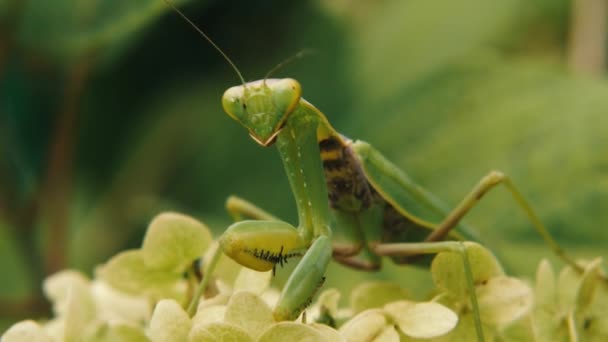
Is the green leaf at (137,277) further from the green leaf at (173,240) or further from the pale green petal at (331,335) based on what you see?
the pale green petal at (331,335)

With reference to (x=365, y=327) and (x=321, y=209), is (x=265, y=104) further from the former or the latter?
(x=365, y=327)

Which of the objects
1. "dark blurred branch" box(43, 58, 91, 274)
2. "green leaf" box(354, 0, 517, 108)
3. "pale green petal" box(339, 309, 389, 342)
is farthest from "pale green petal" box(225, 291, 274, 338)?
"green leaf" box(354, 0, 517, 108)

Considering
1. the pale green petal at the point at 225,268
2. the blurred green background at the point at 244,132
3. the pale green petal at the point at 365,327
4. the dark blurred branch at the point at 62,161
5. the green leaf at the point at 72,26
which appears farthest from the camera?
the dark blurred branch at the point at 62,161

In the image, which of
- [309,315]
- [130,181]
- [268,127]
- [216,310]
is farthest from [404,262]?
[130,181]

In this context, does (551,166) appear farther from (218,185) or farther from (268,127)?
(218,185)

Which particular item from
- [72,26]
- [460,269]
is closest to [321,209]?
[460,269]

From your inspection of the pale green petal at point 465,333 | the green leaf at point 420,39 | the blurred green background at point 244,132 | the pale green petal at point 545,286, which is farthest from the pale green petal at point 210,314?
the green leaf at point 420,39

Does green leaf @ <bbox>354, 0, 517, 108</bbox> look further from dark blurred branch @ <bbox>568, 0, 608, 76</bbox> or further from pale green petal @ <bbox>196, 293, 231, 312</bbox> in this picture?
pale green petal @ <bbox>196, 293, 231, 312</bbox>
